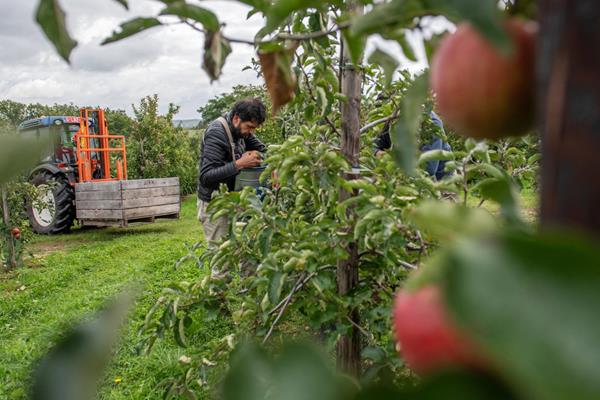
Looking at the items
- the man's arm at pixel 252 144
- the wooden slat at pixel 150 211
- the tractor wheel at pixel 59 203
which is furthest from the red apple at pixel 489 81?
the tractor wheel at pixel 59 203

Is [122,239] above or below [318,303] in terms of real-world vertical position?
below

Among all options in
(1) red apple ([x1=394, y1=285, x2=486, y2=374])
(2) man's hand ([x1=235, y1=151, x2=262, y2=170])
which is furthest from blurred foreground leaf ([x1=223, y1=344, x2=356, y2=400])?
(2) man's hand ([x1=235, y1=151, x2=262, y2=170])

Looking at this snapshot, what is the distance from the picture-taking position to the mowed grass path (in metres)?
3.29

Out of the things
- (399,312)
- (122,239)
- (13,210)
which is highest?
(399,312)

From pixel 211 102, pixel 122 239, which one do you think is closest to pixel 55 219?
pixel 122 239

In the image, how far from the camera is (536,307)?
188 millimetres

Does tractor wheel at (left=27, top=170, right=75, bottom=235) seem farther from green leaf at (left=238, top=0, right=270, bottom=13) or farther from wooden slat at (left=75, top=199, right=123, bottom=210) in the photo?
green leaf at (left=238, top=0, right=270, bottom=13)

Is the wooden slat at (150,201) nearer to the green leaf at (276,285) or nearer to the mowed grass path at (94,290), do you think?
the mowed grass path at (94,290)

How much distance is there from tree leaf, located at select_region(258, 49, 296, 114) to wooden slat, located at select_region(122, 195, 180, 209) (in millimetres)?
7626

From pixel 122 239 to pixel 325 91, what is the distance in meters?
6.77

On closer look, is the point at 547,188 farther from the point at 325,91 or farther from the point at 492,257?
the point at 325,91

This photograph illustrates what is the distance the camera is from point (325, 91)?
5.35 ft

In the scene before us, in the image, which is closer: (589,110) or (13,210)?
(589,110)

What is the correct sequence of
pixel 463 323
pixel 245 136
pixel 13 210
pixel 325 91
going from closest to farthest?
1. pixel 463 323
2. pixel 325 91
3. pixel 245 136
4. pixel 13 210
